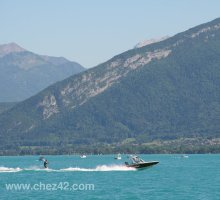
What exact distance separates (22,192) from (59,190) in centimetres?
656

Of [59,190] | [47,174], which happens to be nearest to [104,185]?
[59,190]

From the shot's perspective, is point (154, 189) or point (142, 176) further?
point (142, 176)

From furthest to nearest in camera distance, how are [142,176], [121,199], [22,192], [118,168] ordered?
1. [118,168]
2. [142,176]
3. [22,192]
4. [121,199]

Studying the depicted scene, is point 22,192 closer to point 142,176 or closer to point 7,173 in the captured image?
point 142,176

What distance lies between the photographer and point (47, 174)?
18462cm

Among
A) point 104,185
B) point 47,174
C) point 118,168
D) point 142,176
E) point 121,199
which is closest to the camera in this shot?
point 121,199

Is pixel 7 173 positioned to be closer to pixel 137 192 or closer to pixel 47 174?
pixel 47 174

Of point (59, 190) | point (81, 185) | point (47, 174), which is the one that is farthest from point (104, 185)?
point (47, 174)

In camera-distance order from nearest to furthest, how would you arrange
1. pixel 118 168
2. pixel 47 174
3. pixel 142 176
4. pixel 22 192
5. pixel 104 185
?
pixel 22 192, pixel 104 185, pixel 142 176, pixel 47 174, pixel 118 168

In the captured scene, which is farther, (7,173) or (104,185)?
(7,173)

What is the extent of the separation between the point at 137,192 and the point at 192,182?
78.4 feet

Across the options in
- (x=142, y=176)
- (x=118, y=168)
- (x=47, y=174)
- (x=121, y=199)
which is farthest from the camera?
(x=118, y=168)

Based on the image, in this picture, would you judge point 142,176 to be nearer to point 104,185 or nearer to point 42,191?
point 104,185

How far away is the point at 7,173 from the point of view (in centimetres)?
19825
